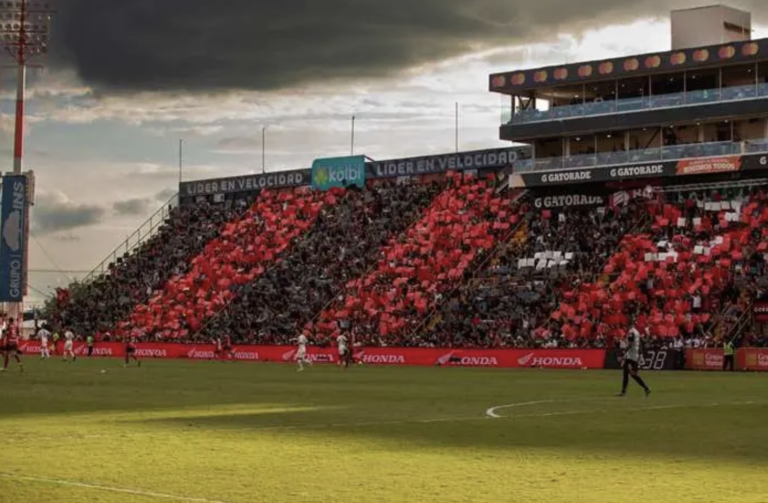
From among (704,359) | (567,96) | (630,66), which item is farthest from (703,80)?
(704,359)

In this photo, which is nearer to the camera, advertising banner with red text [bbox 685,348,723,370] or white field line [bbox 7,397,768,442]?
white field line [bbox 7,397,768,442]

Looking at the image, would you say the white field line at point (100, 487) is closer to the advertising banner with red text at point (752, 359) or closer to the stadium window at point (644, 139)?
the advertising banner with red text at point (752, 359)

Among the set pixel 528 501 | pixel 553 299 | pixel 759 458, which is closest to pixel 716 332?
pixel 553 299

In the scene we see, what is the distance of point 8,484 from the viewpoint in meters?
16.4

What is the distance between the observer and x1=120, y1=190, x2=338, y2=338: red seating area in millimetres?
97250

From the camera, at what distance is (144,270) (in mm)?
109625

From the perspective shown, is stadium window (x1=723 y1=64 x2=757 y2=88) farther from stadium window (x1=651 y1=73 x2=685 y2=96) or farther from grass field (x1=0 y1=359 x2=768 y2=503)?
grass field (x1=0 y1=359 x2=768 y2=503)

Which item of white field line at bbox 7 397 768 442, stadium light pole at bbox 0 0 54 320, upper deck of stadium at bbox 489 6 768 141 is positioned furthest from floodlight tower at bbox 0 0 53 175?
white field line at bbox 7 397 768 442

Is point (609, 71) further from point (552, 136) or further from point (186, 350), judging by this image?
point (186, 350)

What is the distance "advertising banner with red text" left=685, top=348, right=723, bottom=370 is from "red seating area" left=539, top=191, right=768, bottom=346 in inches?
118

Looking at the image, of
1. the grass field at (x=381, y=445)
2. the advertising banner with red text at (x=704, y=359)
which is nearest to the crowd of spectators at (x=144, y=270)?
the advertising banner with red text at (x=704, y=359)

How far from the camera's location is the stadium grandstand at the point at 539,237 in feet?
236

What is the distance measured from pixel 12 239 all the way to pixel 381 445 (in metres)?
78.2

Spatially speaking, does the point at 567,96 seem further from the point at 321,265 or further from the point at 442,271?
the point at 321,265
